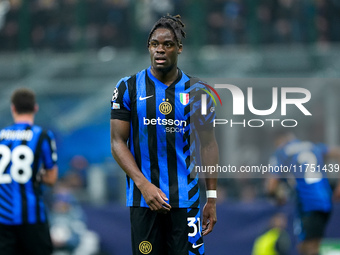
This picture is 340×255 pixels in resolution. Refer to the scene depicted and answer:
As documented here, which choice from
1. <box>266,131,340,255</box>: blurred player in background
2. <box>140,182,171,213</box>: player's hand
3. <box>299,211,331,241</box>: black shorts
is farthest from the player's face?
<box>299,211,331,241</box>: black shorts

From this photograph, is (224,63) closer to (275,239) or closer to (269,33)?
(269,33)

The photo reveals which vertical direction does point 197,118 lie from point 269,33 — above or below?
below

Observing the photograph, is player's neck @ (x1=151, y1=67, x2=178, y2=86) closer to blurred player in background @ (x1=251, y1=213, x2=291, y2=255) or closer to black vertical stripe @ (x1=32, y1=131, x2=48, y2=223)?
black vertical stripe @ (x1=32, y1=131, x2=48, y2=223)

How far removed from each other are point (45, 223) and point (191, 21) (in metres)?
9.08

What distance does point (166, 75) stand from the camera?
425 cm

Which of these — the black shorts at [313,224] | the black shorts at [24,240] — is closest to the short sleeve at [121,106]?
the black shorts at [24,240]

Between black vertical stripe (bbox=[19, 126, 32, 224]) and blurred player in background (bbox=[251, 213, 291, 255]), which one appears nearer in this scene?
black vertical stripe (bbox=[19, 126, 32, 224])

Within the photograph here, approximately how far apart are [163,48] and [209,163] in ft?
2.70

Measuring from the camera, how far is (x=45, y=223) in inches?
226

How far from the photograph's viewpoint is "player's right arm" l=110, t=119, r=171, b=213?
399 cm

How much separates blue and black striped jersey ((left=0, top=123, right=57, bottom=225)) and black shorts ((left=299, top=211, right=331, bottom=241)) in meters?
4.37

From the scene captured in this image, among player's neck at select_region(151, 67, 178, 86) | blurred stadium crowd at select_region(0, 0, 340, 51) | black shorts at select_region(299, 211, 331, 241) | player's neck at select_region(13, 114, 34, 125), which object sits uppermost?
blurred stadium crowd at select_region(0, 0, 340, 51)

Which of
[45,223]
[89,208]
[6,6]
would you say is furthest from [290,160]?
[6,6]

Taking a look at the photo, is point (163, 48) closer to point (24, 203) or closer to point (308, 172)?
point (24, 203)
